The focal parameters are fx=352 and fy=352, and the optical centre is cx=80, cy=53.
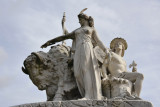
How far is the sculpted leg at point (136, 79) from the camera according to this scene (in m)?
9.43

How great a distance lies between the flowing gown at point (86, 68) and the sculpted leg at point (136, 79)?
34.7 inches

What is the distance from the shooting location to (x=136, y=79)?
9602mm

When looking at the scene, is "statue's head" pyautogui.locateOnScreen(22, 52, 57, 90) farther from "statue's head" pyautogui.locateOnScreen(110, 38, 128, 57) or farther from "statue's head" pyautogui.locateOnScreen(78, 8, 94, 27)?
"statue's head" pyautogui.locateOnScreen(110, 38, 128, 57)

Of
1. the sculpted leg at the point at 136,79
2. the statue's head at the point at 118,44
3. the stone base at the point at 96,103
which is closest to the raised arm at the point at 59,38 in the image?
the statue's head at the point at 118,44

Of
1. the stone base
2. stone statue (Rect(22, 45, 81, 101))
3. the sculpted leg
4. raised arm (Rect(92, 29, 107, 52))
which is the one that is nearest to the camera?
the stone base

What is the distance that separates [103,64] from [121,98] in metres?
1.49

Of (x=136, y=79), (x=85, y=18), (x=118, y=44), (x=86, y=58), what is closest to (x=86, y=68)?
(x=86, y=58)

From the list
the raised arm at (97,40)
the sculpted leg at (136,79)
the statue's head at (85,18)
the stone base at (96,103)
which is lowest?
the stone base at (96,103)

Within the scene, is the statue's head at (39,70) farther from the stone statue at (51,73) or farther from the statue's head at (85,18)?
the statue's head at (85,18)

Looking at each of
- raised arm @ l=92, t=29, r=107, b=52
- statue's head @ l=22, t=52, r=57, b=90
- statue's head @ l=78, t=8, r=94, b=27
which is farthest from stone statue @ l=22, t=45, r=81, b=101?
statue's head @ l=78, t=8, r=94, b=27

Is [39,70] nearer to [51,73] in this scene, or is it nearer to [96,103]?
[51,73]

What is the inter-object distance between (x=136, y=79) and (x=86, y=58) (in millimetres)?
1489

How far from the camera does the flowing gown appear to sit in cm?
916

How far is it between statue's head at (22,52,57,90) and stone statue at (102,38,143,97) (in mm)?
1557
